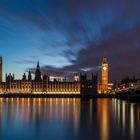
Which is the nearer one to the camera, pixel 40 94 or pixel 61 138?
pixel 61 138

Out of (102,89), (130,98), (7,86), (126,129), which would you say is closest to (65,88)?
(102,89)

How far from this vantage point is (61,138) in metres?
15.9

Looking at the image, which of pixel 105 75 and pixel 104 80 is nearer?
pixel 104 80

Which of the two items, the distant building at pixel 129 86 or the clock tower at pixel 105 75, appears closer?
the distant building at pixel 129 86

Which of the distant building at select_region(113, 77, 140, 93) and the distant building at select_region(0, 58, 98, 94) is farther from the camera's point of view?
the distant building at select_region(0, 58, 98, 94)

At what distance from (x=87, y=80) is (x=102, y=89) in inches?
233

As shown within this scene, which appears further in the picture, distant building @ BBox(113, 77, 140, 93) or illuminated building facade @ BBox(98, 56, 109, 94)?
illuminated building facade @ BBox(98, 56, 109, 94)

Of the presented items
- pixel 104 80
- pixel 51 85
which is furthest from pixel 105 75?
pixel 51 85

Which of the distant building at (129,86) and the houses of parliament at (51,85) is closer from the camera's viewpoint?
the distant building at (129,86)

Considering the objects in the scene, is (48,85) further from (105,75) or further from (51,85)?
(105,75)

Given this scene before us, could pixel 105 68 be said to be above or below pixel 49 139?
above

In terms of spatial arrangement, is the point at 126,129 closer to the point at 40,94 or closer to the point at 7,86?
the point at 40,94

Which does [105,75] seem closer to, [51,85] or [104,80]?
[104,80]

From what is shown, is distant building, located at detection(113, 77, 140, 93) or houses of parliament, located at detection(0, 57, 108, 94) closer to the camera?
distant building, located at detection(113, 77, 140, 93)
